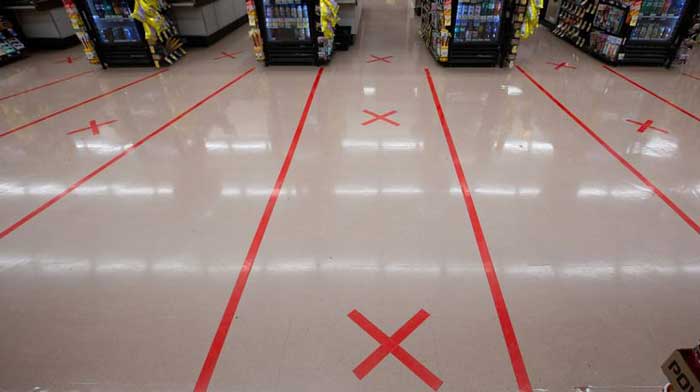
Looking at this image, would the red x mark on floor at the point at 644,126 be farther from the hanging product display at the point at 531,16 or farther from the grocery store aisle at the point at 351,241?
the hanging product display at the point at 531,16

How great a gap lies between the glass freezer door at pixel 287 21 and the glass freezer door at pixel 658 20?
7.16 meters

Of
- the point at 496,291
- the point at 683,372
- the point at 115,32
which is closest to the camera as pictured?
the point at 683,372

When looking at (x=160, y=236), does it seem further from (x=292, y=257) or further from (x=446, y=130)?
(x=446, y=130)

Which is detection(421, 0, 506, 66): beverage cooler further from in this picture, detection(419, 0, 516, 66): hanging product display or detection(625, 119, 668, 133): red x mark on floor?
detection(625, 119, 668, 133): red x mark on floor

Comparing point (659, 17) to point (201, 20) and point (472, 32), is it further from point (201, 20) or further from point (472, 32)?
point (201, 20)

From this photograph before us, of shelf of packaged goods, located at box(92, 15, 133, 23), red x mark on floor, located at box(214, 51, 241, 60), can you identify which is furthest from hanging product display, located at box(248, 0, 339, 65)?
shelf of packaged goods, located at box(92, 15, 133, 23)

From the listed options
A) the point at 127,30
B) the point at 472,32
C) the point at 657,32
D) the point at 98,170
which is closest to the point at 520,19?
the point at 472,32

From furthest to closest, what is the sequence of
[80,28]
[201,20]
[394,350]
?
[201,20], [80,28], [394,350]

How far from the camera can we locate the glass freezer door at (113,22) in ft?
24.9

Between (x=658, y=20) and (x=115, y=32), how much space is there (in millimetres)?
12275

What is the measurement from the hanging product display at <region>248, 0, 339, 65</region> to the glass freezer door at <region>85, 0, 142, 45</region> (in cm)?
290

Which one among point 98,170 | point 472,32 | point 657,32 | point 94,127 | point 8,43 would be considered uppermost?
point 8,43

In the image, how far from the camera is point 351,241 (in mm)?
3291

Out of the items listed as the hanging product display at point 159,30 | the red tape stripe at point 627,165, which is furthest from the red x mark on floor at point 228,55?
the red tape stripe at point 627,165
